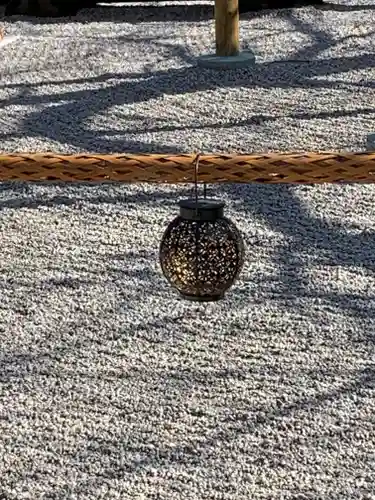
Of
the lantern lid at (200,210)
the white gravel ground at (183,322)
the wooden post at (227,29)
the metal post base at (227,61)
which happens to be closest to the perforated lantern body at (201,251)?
the lantern lid at (200,210)

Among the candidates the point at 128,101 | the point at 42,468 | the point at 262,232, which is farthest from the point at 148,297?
the point at 128,101

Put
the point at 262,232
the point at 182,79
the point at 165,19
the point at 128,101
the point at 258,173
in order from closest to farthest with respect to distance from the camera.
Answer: the point at 258,173 → the point at 262,232 → the point at 128,101 → the point at 182,79 → the point at 165,19

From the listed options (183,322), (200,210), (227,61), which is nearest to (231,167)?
(200,210)

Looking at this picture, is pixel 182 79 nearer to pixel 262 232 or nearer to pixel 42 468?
pixel 262 232

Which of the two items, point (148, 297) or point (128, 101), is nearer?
point (148, 297)

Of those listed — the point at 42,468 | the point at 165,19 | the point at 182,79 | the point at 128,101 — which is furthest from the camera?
the point at 165,19

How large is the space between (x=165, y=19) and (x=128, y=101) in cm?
332

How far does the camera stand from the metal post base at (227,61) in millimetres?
7492

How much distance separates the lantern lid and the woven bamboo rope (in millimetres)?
66

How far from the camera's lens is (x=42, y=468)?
310 centimetres

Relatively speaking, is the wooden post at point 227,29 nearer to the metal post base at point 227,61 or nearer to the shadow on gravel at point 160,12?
the metal post base at point 227,61

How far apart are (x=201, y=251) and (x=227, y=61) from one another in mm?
4876

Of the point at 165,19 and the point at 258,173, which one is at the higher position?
the point at 258,173

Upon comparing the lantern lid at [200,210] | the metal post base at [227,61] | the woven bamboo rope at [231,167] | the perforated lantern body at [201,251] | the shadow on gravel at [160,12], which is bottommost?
the shadow on gravel at [160,12]
